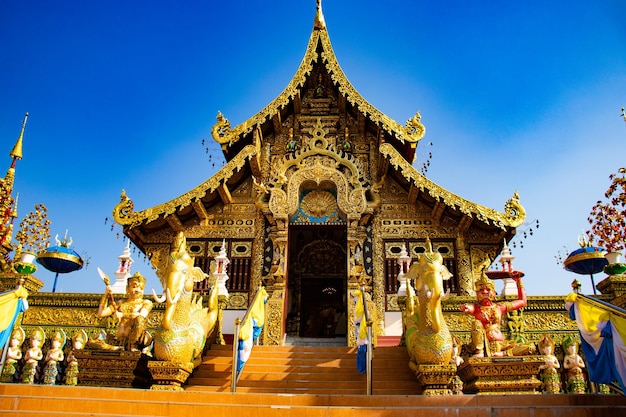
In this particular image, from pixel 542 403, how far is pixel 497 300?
3.72 meters

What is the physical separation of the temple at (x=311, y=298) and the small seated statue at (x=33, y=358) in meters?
0.03

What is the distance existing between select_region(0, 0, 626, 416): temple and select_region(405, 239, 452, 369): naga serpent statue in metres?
0.02

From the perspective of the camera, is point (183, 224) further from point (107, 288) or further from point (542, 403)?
point (542, 403)

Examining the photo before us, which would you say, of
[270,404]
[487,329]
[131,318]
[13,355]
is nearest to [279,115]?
[131,318]

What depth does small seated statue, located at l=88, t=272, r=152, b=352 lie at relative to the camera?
22.8 ft

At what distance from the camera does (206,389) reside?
659 centimetres

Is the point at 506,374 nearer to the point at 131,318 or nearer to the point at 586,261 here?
the point at 131,318

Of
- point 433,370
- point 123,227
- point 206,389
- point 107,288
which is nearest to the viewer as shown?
point 433,370

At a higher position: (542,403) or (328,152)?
(328,152)

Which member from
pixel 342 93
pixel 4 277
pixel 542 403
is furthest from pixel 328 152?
pixel 542 403

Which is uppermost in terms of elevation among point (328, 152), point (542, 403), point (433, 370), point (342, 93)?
point (342, 93)

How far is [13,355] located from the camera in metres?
7.88

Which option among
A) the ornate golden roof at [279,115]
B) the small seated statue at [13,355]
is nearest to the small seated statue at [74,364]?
the small seated statue at [13,355]

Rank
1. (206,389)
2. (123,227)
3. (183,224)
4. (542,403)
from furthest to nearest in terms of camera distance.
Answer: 1. (183,224)
2. (123,227)
3. (206,389)
4. (542,403)
